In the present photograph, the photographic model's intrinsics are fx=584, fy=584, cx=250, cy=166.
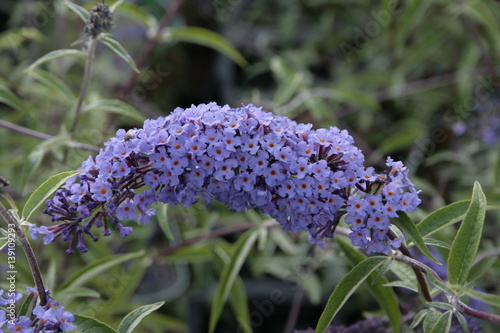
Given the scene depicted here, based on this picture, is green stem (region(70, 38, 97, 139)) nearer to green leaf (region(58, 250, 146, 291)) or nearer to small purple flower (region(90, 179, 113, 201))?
green leaf (region(58, 250, 146, 291))

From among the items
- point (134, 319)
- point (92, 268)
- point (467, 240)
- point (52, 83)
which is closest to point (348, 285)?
point (467, 240)

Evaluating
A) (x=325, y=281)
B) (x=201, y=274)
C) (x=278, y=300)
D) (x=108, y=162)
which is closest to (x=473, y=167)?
(x=325, y=281)

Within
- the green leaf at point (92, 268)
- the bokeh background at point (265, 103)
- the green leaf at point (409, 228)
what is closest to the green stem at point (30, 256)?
the bokeh background at point (265, 103)

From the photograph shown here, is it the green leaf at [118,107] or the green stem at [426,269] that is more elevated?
the green leaf at [118,107]

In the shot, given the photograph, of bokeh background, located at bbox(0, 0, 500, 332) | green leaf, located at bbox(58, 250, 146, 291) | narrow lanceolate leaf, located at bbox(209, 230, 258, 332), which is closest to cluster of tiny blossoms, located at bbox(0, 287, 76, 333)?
bokeh background, located at bbox(0, 0, 500, 332)

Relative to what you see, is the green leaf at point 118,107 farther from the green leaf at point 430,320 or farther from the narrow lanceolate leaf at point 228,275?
the green leaf at point 430,320

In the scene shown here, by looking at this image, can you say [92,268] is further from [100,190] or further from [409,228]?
[409,228]

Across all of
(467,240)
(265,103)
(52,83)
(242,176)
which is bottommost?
(467,240)
